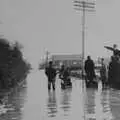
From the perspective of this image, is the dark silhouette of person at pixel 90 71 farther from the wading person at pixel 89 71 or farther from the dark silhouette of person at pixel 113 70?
the dark silhouette of person at pixel 113 70

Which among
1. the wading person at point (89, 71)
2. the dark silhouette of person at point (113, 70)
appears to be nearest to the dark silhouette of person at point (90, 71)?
the wading person at point (89, 71)

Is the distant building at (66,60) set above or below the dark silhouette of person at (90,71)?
above

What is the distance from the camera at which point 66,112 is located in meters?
6.53

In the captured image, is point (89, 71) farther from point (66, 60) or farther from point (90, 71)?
point (66, 60)

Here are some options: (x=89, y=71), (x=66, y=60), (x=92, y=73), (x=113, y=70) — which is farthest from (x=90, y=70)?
(x=66, y=60)

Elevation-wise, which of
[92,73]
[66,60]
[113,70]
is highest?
[66,60]

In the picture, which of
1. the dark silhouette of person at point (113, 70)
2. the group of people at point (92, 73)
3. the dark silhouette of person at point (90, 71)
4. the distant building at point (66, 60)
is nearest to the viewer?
the group of people at point (92, 73)

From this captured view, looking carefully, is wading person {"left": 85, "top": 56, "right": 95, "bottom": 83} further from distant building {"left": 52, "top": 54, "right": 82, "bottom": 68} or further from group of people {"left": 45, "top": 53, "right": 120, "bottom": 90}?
distant building {"left": 52, "top": 54, "right": 82, "bottom": 68}

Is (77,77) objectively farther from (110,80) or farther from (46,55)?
(110,80)

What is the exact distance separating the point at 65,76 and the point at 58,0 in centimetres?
517

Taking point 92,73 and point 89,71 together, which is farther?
point 89,71

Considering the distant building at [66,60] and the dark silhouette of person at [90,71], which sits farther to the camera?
the distant building at [66,60]

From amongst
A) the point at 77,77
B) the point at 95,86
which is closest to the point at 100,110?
the point at 95,86

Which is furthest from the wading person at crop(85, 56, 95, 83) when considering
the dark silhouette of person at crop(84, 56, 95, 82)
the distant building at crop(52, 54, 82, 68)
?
the distant building at crop(52, 54, 82, 68)
